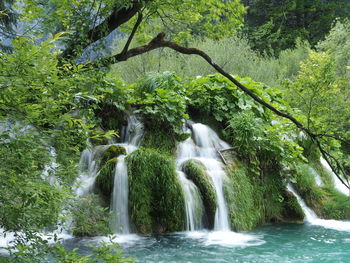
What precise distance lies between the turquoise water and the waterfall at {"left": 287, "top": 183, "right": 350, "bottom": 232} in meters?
0.54

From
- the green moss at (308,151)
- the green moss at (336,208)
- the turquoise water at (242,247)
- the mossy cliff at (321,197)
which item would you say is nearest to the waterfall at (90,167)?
the turquoise water at (242,247)

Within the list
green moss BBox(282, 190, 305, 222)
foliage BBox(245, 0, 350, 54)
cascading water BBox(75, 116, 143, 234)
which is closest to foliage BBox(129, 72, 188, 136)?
cascading water BBox(75, 116, 143, 234)

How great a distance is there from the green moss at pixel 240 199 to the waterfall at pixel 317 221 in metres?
1.22

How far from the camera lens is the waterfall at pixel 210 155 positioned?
22.8 feet

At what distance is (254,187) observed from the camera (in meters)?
7.89

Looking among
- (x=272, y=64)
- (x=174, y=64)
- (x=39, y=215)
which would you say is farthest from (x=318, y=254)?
(x=272, y=64)

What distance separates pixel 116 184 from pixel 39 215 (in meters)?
4.17

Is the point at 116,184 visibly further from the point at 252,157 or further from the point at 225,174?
the point at 252,157

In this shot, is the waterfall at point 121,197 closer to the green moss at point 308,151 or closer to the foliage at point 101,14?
the foliage at point 101,14

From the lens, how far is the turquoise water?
549cm

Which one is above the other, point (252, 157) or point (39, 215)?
point (252, 157)

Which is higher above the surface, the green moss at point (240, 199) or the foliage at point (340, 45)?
the foliage at point (340, 45)

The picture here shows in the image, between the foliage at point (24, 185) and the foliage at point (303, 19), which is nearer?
the foliage at point (24, 185)

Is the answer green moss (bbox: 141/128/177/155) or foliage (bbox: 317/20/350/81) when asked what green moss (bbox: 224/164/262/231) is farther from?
foliage (bbox: 317/20/350/81)
